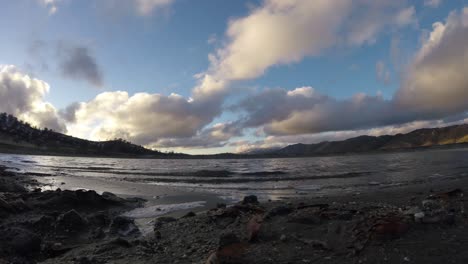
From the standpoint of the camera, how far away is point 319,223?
27.1 feet

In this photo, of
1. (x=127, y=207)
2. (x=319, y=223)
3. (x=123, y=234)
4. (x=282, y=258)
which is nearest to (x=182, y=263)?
(x=282, y=258)

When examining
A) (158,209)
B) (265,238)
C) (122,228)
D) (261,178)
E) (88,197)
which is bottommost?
(261,178)

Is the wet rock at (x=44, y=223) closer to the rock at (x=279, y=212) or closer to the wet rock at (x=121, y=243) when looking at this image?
the wet rock at (x=121, y=243)

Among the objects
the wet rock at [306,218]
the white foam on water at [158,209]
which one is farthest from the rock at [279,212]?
the white foam on water at [158,209]

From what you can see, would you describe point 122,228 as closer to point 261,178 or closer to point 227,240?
point 227,240

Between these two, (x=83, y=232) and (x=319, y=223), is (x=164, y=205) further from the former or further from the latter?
(x=319, y=223)

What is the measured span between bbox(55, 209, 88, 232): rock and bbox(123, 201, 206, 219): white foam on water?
133 inches

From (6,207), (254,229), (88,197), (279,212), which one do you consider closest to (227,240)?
(254,229)

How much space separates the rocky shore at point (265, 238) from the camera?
6.25 meters

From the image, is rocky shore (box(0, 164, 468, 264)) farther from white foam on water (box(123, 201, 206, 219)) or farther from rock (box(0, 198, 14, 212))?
white foam on water (box(123, 201, 206, 219))

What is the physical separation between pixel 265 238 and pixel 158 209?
9.93m

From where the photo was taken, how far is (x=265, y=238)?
7598 mm

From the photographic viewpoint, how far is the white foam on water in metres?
15.1

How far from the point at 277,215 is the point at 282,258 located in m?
3.03
